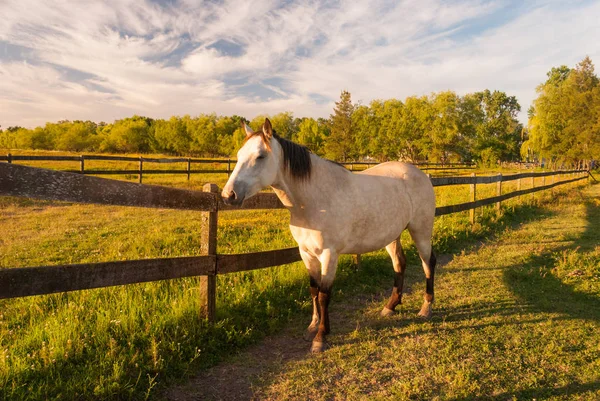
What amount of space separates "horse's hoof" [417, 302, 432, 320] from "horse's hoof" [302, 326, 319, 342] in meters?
1.42

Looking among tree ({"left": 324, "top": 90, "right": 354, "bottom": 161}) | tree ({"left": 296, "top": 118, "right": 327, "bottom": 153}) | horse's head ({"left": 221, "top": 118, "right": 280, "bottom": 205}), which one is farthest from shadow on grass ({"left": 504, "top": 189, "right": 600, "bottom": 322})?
tree ({"left": 296, "top": 118, "right": 327, "bottom": 153})

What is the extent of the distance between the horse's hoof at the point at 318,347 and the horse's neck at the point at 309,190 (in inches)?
52.2

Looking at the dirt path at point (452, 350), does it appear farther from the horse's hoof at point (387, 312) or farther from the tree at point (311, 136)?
the tree at point (311, 136)

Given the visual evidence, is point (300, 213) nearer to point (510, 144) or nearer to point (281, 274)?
point (281, 274)

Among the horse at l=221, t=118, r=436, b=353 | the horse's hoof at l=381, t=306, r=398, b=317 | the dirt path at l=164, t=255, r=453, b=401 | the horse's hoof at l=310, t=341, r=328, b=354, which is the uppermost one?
the horse at l=221, t=118, r=436, b=353

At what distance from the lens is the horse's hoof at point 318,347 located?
3357 millimetres

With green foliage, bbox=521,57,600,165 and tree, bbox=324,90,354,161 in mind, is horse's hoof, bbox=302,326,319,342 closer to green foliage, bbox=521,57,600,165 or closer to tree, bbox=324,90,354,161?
green foliage, bbox=521,57,600,165

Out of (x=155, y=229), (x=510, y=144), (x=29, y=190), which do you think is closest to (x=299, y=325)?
(x=29, y=190)

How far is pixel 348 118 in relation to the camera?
55.3 m

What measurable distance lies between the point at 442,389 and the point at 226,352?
2.00 m

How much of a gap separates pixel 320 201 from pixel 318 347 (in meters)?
1.49

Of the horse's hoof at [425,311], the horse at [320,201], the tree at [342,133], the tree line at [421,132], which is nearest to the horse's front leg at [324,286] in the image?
the horse at [320,201]

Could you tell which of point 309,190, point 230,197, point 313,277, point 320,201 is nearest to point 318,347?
point 313,277

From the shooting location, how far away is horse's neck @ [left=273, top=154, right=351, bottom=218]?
10.9 feet
